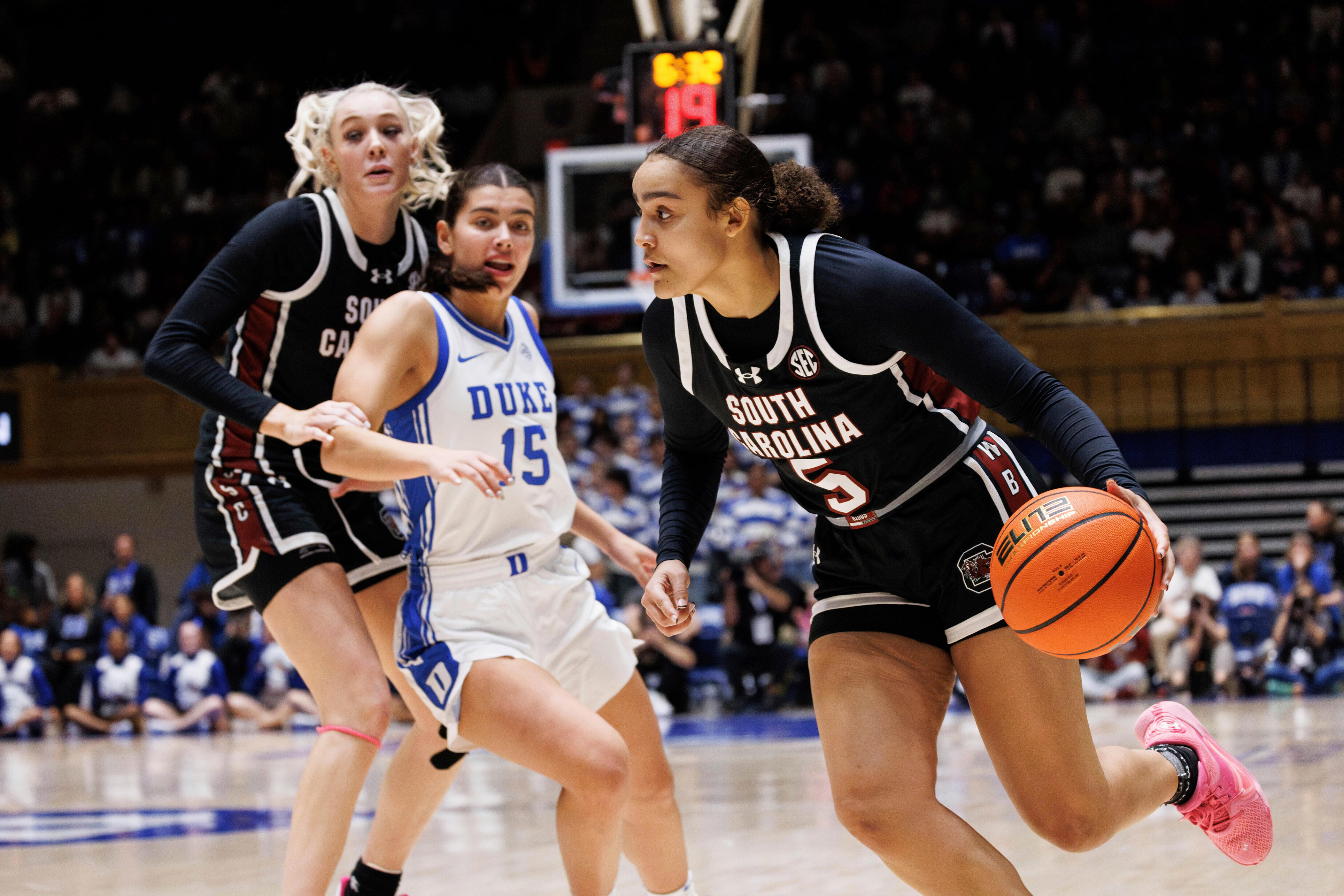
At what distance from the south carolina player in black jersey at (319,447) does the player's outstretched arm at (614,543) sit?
453 millimetres

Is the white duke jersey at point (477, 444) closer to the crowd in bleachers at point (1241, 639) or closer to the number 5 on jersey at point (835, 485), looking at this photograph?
the number 5 on jersey at point (835, 485)

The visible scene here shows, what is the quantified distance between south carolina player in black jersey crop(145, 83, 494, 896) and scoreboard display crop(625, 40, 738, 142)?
609cm

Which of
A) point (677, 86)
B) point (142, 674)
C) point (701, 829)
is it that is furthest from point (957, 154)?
point (701, 829)

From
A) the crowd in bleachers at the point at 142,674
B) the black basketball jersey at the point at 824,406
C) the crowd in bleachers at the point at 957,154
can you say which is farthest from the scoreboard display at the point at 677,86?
the black basketball jersey at the point at 824,406

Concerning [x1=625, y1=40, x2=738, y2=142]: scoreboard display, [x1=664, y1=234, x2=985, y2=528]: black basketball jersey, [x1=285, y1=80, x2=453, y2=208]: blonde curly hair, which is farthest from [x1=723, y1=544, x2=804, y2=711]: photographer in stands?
[x1=664, y1=234, x2=985, y2=528]: black basketball jersey

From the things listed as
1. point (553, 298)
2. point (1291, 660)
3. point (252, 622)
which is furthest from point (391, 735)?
point (1291, 660)

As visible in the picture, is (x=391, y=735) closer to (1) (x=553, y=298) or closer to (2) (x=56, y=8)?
(1) (x=553, y=298)

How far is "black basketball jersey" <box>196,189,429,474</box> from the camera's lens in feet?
11.3

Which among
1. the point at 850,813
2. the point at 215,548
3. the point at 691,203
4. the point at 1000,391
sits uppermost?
the point at 691,203

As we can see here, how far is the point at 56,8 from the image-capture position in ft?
68.9

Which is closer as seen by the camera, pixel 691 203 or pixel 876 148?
pixel 691 203

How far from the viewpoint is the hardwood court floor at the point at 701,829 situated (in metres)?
4.07

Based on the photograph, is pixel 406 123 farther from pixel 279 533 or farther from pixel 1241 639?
pixel 1241 639

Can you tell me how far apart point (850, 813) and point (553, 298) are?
8.69 meters
